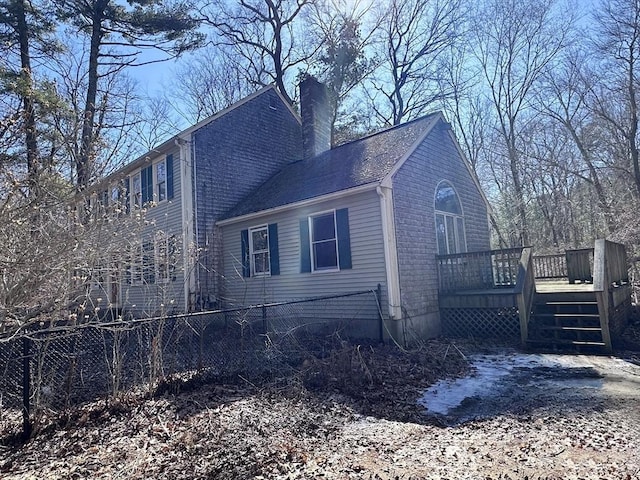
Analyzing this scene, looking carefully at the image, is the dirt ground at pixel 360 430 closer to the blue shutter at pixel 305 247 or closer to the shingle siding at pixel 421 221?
the shingle siding at pixel 421 221

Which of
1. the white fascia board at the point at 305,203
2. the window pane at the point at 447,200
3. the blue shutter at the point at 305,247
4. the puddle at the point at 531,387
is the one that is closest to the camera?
the puddle at the point at 531,387

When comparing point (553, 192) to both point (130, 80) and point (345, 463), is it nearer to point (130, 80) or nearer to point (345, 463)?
point (130, 80)

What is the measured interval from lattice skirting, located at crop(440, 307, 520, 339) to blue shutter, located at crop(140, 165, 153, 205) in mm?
10541

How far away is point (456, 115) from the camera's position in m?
25.3

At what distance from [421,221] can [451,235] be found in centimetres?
214

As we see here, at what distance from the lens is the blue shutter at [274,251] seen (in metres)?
11.2

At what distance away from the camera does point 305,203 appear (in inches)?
399

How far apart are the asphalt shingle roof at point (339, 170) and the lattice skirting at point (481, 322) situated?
4065 millimetres

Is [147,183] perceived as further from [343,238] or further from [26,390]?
[26,390]

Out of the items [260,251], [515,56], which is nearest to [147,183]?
[260,251]

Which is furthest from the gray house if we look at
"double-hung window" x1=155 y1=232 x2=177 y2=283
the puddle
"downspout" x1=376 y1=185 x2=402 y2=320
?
the puddle

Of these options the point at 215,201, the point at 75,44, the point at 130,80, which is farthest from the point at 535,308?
the point at 75,44

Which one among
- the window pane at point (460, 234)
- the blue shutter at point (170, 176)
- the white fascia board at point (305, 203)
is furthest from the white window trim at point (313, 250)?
the blue shutter at point (170, 176)

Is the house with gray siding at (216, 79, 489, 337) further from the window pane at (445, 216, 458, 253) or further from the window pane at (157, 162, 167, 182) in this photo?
the window pane at (157, 162, 167, 182)
